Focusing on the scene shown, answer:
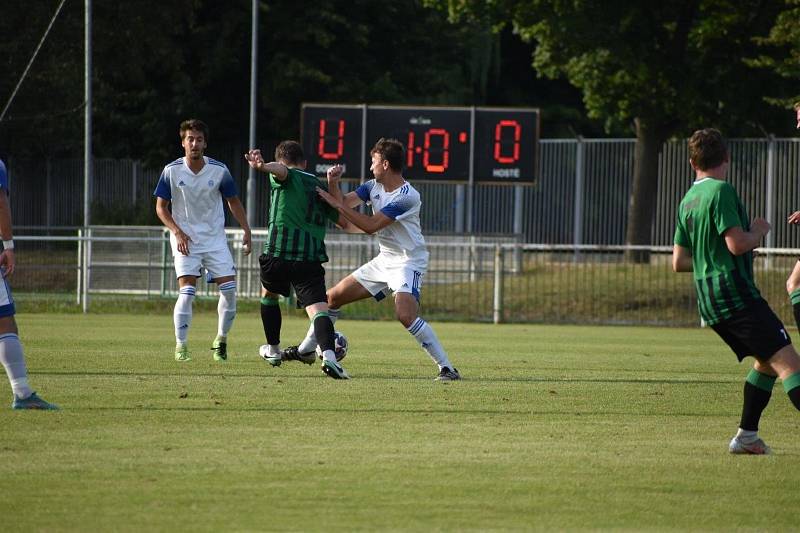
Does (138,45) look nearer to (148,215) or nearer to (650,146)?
(148,215)

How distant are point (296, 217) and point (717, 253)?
16.3 feet

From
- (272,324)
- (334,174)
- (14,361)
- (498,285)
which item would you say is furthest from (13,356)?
(498,285)

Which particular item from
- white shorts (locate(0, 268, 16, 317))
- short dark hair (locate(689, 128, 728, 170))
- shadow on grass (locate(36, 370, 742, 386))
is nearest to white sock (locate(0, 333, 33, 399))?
white shorts (locate(0, 268, 16, 317))

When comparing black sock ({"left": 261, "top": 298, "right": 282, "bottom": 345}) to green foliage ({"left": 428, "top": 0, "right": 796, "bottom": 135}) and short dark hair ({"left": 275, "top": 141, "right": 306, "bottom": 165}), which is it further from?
green foliage ({"left": 428, "top": 0, "right": 796, "bottom": 135})

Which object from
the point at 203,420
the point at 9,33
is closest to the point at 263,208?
the point at 9,33

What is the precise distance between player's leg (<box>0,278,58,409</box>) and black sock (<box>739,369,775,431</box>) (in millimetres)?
4325

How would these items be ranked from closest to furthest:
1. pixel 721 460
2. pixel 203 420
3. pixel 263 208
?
pixel 721 460 → pixel 203 420 → pixel 263 208

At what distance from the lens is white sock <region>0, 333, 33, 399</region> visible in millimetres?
9250

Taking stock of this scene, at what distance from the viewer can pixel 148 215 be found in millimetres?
41281

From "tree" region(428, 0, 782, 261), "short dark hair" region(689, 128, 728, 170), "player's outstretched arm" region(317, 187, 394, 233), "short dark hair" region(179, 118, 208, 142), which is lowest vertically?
"player's outstretched arm" region(317, 187, 394, 233)

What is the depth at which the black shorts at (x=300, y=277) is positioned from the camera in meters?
12.4

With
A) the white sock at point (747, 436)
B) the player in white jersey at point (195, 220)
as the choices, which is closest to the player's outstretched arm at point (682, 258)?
the white sock at point (747, 436)

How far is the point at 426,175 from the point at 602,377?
15687mm

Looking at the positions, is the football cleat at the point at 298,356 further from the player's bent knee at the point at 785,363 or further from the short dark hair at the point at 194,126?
the player's bent knee at the point at 785,363
